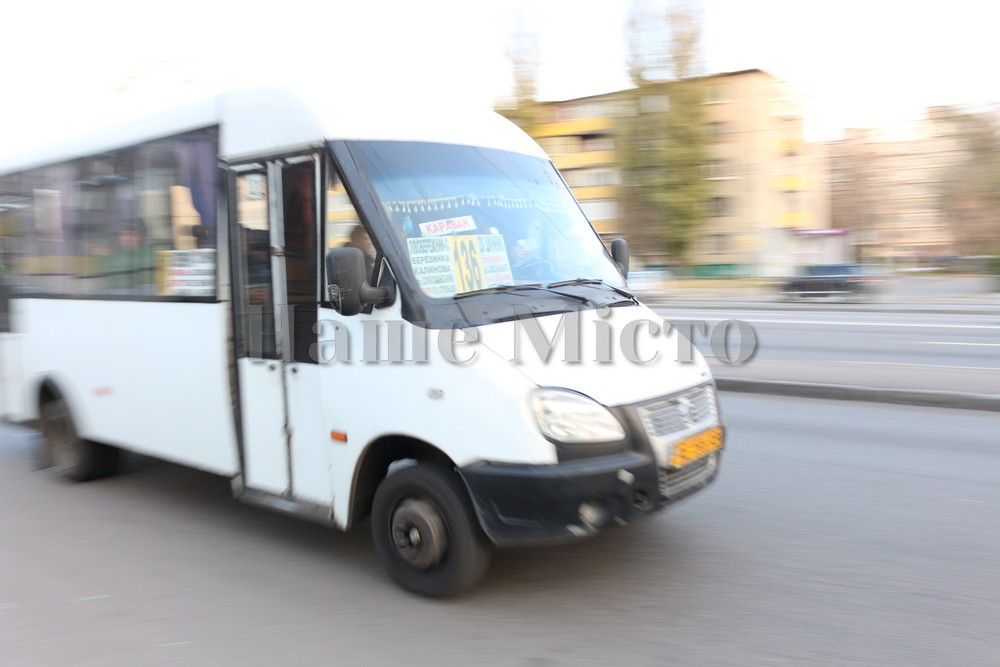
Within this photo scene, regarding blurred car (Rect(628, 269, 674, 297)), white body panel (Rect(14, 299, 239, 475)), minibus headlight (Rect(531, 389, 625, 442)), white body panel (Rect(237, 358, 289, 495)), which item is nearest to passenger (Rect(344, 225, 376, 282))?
white body panel (Rect(237, 358, 289, 495))

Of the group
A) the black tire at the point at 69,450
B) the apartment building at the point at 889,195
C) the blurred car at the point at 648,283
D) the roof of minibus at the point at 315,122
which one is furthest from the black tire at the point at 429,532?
the apartment building at the point at 889,195

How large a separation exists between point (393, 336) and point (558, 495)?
1.19 m

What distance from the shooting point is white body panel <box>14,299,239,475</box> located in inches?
221

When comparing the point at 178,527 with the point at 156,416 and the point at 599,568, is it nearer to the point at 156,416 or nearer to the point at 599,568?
the point at 156,416

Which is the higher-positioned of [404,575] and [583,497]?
[583,497]

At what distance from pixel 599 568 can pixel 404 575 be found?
1.09m

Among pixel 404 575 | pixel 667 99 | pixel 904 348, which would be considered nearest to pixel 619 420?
pixel 404 575

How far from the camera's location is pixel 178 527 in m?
5.90

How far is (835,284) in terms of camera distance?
28.2 meters

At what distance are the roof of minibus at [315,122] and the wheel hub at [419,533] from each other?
2047 millimetres

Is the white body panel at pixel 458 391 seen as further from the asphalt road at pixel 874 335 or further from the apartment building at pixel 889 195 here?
the apartment building at pixel 889 195

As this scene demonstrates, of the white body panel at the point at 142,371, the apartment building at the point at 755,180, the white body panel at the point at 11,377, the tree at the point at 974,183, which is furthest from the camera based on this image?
the apartment building at the point at 755,180

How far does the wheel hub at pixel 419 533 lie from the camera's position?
14.2 feet

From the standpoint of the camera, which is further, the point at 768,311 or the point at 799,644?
the point at 768,311
